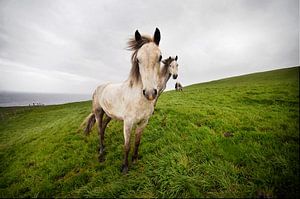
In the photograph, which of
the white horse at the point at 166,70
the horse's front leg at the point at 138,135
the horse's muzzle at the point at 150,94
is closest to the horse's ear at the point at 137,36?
the horse's muzzle at the point at 150,94

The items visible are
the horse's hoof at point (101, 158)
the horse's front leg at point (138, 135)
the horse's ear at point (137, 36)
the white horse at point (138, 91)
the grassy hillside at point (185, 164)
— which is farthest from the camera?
the horse's hoof at point (101, 158)

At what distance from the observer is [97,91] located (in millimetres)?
6109

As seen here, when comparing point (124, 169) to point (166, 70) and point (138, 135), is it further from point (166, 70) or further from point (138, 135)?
point (166, 70)

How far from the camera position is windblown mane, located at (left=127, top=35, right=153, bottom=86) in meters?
3.76

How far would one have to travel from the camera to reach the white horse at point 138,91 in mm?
3170

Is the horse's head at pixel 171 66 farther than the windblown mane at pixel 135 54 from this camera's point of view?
Yes

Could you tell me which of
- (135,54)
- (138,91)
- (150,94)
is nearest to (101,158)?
(138,91)

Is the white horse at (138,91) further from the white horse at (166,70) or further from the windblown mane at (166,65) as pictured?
the windblown mane at (166,65)

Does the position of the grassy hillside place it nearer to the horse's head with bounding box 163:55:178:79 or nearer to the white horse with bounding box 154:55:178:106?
the white horse with bounding box 154:55:178:106

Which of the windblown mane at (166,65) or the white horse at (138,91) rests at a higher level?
the windblown mane at (166,65)

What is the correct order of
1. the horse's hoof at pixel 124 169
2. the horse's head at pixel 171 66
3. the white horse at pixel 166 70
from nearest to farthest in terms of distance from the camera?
the horse's hoof at pixel 124 169 → the white horse at pixel 166 70 → the horse's head at pixel 171 66

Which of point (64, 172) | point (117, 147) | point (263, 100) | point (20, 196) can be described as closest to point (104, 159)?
point (117, 147)

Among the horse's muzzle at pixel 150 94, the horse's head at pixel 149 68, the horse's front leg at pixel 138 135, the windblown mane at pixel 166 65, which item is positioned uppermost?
the windblown mane at pixel 166 65

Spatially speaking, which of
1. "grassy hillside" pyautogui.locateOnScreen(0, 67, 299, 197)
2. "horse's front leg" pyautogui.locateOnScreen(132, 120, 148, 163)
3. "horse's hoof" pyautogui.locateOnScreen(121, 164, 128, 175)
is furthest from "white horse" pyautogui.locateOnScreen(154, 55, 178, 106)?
"horse's hoof" pyautogui.locateOnScreen(121, 164, 128, 175)
